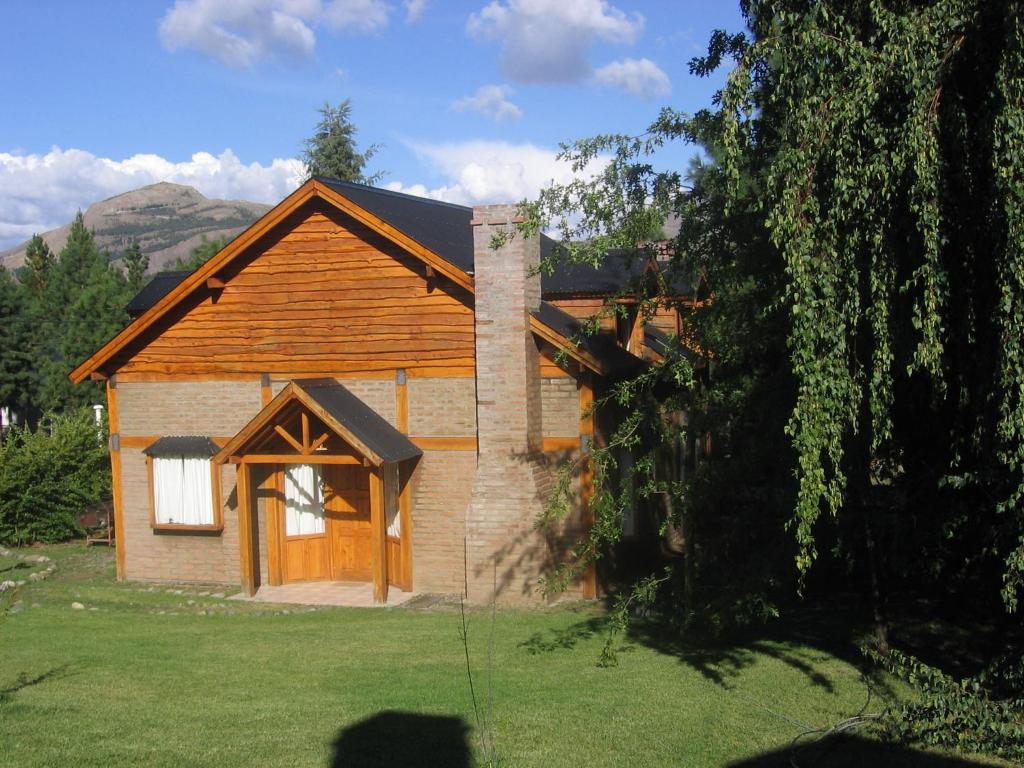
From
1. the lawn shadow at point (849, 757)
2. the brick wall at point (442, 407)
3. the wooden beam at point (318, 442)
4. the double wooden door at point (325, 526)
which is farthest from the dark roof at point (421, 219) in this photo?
the lawn shadow at point (849, 757)

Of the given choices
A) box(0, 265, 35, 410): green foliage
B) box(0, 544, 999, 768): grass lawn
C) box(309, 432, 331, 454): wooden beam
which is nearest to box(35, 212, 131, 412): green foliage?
box(0, 265, 35, 410): green foliage

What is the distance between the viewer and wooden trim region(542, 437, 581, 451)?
607 inches

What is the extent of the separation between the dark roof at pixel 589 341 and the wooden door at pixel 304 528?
469cm

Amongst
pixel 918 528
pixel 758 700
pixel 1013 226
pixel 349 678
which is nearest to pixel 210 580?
pixel 349 678

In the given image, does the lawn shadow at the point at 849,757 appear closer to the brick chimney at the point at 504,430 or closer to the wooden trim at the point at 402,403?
the brick chimney at the point at 504,430

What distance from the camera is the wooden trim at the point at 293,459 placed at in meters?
15.2

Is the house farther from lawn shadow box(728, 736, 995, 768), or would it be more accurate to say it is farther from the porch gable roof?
lawn shadow box(728, 736, 995, 768)

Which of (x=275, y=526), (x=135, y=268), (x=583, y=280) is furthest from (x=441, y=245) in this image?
(x=135, y=268)

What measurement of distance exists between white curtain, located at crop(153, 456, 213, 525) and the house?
30 mm

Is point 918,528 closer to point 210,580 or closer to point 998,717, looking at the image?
point 998,717

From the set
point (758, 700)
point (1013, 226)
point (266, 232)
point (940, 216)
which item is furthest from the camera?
point (266, 232)

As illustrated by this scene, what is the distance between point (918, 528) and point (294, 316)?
10383mm

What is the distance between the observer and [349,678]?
35.4ft

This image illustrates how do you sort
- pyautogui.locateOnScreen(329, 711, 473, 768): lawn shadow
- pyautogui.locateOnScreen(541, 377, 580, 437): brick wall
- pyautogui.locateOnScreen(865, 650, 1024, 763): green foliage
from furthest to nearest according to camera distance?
1. pyautogui.locateOnScreen(541, 377, 580, 437): brick wall
2. pyautogui.locateOnScreen(329, 711, 473, 768): lawn shadow
3. pyautogui.locateOnScreen(865, 650, 1024, 763): green foliage
